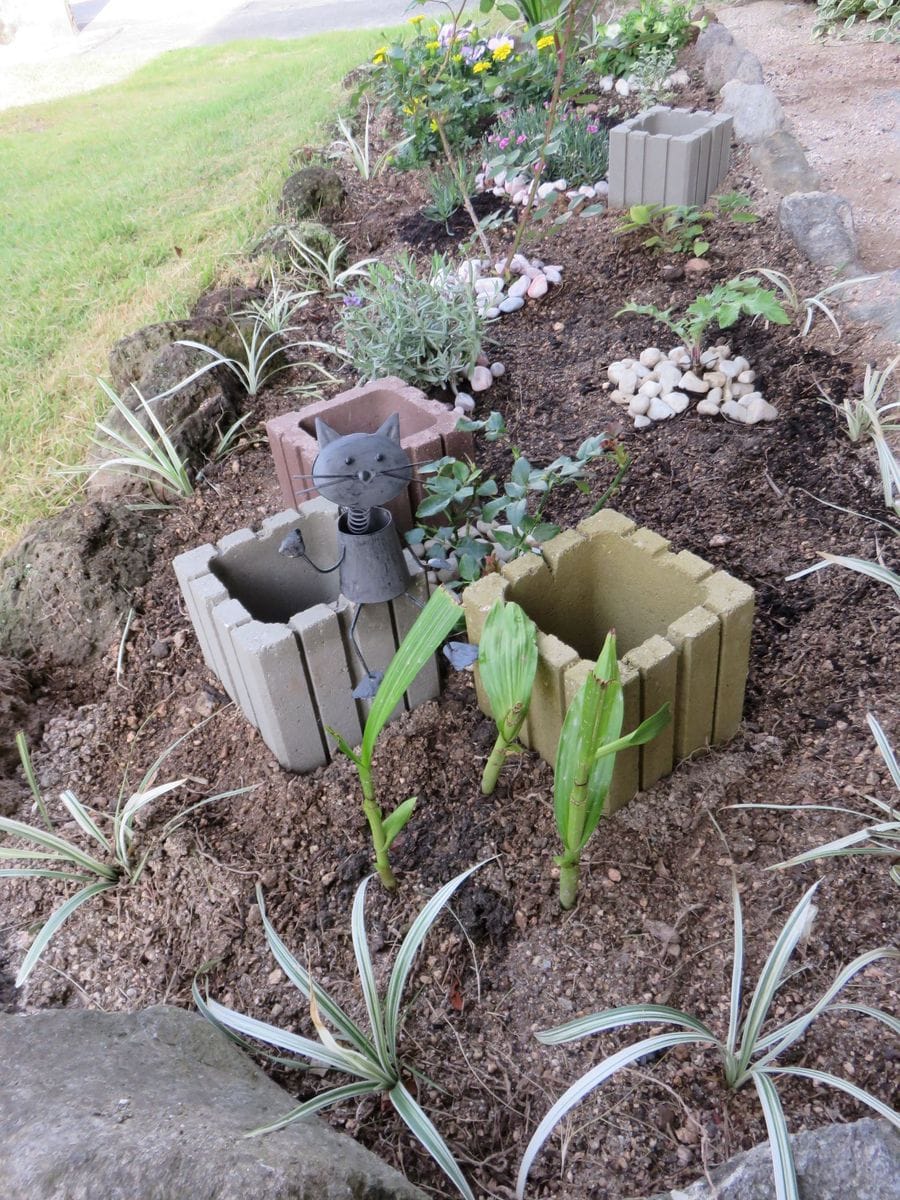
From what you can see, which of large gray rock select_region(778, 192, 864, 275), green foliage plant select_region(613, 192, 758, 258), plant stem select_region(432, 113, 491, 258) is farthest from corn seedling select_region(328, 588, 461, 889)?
large gray rock select_region(778, 192, 864, 275)

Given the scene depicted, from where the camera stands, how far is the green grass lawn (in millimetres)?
2881

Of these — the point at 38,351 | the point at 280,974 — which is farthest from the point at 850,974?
the point at 38,351

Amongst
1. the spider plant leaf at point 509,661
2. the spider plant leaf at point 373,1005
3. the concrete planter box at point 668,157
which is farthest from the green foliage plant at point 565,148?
the spider plant leaf at point 373,1005

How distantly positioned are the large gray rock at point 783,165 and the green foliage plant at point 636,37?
1.30 metres

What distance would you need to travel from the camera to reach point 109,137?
197 inches

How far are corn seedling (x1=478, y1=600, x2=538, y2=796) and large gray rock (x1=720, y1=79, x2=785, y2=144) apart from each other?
3207 millimetres

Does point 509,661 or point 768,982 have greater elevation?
point 509,661

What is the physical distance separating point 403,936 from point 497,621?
20.4 inches

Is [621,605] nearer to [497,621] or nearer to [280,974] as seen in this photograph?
[497,621]

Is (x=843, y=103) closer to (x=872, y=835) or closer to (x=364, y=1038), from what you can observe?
(x=872, y=835)

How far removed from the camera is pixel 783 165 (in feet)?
11.2

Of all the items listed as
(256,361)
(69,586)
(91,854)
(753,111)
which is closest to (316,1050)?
(91,854)

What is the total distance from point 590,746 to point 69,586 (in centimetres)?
146

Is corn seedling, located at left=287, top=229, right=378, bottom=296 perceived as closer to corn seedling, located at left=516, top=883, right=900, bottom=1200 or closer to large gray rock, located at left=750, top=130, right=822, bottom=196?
large gray rock, located at left=750, top=130, right=822, bottom=196
